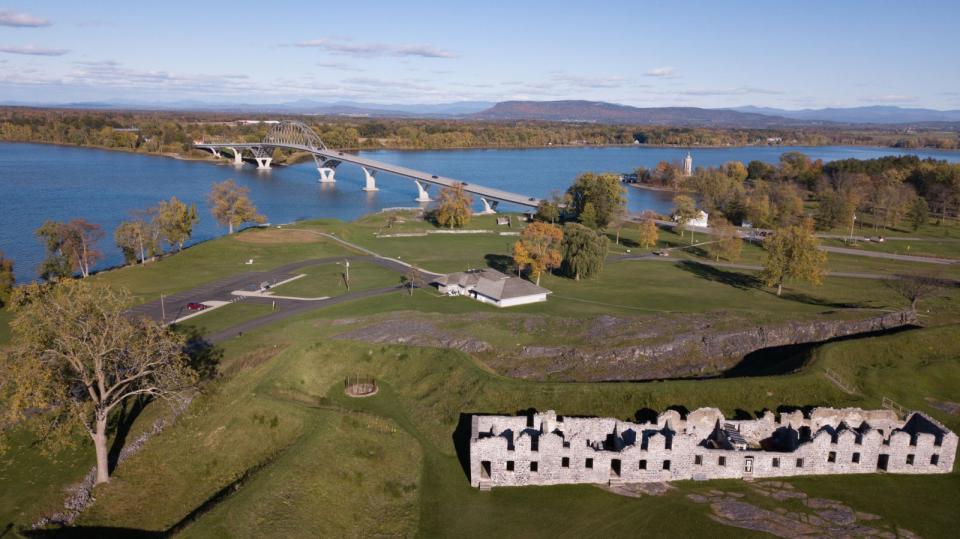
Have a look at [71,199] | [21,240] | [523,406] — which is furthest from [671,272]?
[71,199]

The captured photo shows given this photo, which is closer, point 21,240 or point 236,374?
point 236,374

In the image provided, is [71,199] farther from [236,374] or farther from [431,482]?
[431,482]

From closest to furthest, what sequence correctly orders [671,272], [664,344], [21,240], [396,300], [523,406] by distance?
1. [523,406]
2. [664,344]
3. [396,300]
4. [671,272]
5. [21,240]

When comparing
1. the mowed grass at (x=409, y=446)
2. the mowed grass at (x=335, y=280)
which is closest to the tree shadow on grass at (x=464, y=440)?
the mowed grass at (x=409, y=446)

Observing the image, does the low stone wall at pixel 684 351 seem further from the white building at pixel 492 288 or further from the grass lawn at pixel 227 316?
the grass lawn at pixel 227 316

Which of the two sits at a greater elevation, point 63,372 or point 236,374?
point 63,372

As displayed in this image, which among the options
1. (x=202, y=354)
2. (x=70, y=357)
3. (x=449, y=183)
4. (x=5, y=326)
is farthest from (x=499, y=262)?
(x=449, y=183)
